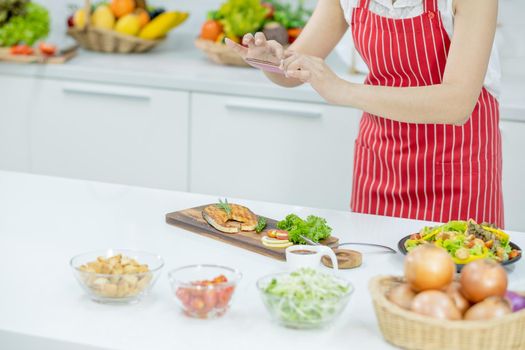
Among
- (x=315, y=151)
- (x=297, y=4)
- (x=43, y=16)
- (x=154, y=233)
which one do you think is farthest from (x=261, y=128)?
(x=154, y=233)

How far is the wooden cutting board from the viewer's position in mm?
1760

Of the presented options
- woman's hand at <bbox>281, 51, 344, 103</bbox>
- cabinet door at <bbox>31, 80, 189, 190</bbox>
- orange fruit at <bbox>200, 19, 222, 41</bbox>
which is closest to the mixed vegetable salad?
woman's hand at <bbox>281, 51, 344, 103</bbox>

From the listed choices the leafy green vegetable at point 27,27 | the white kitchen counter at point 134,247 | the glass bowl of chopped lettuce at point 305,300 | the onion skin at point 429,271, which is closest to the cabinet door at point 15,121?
the leafy green vegetable at point 27,27

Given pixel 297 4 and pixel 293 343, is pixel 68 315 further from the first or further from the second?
pixel 297 4

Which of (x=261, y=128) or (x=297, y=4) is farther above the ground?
(x=297, y=4)

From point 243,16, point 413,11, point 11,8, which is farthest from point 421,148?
point 11,8

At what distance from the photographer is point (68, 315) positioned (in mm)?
1437

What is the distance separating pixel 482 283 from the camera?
1.33 metres

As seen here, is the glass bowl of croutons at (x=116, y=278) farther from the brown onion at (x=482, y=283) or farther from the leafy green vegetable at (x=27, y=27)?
the leafy green vegetable at (x=27, y=27)

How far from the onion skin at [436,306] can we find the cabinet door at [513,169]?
178cm

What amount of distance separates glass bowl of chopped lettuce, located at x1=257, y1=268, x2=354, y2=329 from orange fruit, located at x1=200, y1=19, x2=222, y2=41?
7.43 feet

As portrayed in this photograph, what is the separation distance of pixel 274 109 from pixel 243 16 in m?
0.46

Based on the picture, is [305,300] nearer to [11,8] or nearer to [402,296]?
[402,296]

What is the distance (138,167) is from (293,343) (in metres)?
2.20
